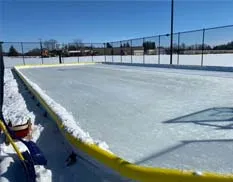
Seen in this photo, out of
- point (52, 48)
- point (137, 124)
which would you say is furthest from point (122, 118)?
point (52, 48)

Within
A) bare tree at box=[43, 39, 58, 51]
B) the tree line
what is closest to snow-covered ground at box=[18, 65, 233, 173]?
the tree line

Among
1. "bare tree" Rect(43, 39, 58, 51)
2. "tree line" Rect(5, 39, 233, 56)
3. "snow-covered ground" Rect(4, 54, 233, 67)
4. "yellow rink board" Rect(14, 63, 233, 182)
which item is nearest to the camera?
"yellow rink board" Rect(14, 63, 233, 182)

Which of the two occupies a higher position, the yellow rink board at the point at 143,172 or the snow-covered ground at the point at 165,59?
the snow-covered ground at the point at 165,59

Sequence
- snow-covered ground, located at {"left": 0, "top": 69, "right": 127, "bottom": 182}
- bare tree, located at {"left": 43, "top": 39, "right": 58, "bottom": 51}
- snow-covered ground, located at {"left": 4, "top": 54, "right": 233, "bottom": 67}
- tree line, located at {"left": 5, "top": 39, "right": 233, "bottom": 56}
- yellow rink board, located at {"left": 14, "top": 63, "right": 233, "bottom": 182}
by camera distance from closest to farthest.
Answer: yellow rink board, located at {"left": 14, "top": 63, "right": 233, "bottom": 182} → snow-covered ground, located at {"left": 0, "top": 69, "right": 127, "bottom": 182} → tree line, located at {"left": 5, "top": 39, "right": 233, "bottom": 56} → snow-covered ground, located at {"left": 4, "top": 54, "right": 233, "bottom": 67} → bare tree, located at {"left": 43, "top": 39, "right": 58, "bottom": 51}

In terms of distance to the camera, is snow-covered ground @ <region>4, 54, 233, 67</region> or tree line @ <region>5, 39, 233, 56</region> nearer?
tree line @ <region>5, 39, 233, 56</region>

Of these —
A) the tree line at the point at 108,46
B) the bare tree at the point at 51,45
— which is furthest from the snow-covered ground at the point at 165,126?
the bare tree at the point at 51,45

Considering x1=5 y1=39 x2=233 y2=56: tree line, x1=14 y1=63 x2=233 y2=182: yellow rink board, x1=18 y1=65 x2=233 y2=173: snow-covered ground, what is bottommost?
x1=18 y1=65 x2=233 y2=173: snow-covered ground

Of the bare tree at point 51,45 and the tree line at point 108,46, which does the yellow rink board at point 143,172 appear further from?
the bare tree at point 51,45

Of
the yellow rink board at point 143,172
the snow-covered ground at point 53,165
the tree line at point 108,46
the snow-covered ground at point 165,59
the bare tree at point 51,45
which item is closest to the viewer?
the yellow rink board at point 143,172

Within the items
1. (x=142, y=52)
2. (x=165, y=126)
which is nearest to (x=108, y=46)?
(x=142, y=52)

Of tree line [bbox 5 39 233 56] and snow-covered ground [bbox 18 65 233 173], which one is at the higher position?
tree line [bbox 5 39 233 56]

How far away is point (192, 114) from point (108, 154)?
2183 millimetres

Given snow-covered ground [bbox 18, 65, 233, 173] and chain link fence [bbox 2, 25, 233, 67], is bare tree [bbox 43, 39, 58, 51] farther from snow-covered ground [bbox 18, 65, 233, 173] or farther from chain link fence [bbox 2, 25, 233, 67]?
snow-covered ground [bbox 18, 65, 233, 173]

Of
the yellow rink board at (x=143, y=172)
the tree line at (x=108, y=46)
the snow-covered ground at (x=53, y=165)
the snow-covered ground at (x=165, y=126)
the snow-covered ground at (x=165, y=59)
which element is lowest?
the snow-covered ground at (x=53, y=165)
